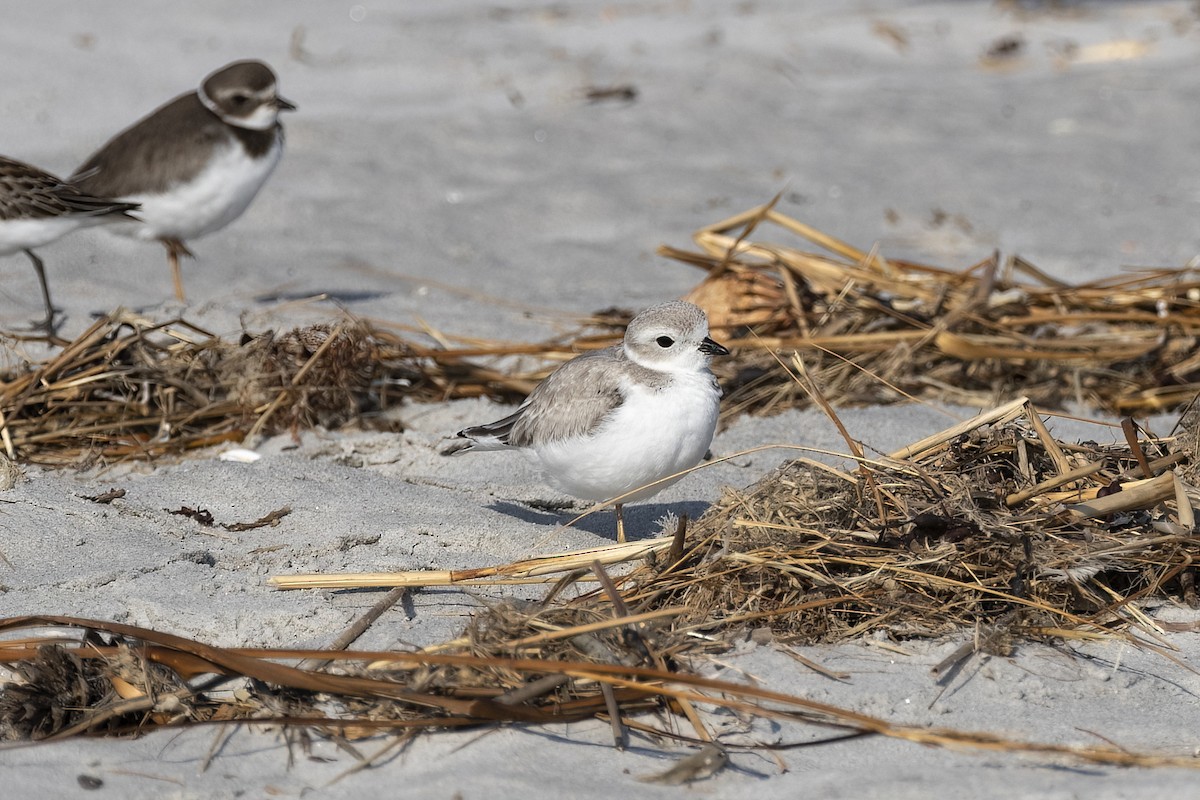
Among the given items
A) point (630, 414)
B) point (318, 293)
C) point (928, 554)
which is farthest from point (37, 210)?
point (928, 554)

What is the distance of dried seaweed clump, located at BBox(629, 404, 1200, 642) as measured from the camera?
322 cm

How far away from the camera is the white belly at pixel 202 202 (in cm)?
642

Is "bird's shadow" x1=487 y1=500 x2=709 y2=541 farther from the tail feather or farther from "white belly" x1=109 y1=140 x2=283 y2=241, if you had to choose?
"white belly" x1=109 y1=140 x2=283 y2=241

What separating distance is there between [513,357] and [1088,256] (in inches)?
133

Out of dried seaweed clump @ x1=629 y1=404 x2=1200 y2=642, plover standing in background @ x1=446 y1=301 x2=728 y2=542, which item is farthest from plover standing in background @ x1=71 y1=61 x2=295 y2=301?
dried seaweed clump @ x1=629 y1=404 x2=1200 y2=642

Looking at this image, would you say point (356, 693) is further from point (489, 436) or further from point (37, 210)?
point (37, 210)

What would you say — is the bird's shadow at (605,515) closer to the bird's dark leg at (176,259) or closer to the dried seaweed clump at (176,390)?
the dried seaweed clump at (176,390)

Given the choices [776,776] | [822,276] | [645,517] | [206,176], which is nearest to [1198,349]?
[822,276]

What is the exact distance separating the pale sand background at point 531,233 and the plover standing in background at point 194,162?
34cm

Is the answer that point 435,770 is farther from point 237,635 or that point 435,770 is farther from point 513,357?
point 513,357

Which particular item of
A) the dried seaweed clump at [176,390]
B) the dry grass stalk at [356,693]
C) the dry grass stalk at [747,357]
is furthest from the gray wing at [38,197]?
the dry grass stalk at [356,693]

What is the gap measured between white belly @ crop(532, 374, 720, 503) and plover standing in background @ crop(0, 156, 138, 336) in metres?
2.80

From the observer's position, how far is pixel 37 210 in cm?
569

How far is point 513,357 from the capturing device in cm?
549
